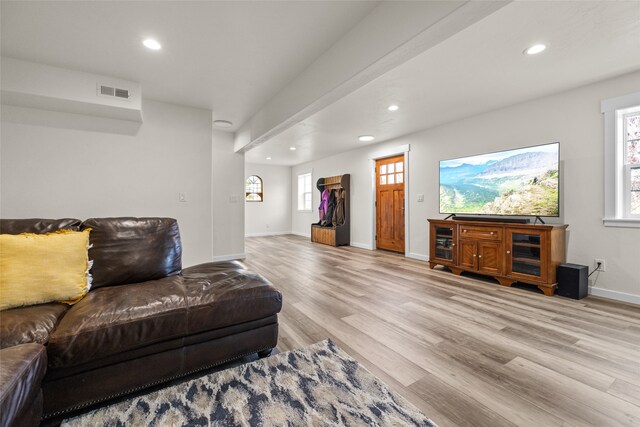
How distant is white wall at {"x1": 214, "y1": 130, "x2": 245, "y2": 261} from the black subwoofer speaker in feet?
15.6

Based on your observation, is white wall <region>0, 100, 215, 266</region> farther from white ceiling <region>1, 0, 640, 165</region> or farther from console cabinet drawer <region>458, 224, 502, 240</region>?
console cabinet drawer <region>458, 224, 502, 240</region>

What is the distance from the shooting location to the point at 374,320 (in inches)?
95.6

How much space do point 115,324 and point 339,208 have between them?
5.84m

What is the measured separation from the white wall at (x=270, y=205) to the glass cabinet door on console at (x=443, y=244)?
5.79 m

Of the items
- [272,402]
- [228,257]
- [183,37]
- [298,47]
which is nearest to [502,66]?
[298,47]

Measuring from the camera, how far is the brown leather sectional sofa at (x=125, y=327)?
1158 mm

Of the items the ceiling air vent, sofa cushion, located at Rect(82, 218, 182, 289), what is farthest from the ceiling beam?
sofa cushion, located at Rect(82, 218, 182, 289)

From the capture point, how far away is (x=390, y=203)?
19.1 ft

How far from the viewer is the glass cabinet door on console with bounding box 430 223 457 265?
399 cm

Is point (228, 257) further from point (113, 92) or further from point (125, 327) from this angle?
point (125, 327)

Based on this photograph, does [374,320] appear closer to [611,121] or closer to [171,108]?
[611,121]

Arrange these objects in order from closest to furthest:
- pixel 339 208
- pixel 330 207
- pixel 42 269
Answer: pixel 42 269 → pixel 339 208 → pixel 330 207

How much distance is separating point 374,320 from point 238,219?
3.53m

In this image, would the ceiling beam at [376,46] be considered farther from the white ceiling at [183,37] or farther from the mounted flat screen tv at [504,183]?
the mounted flat screen tv at [504,183]
